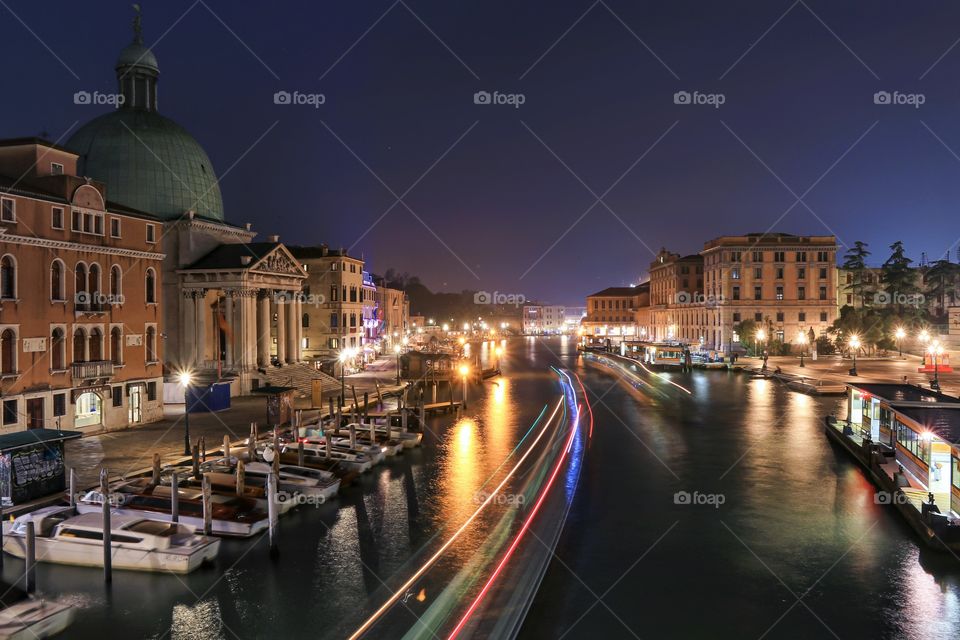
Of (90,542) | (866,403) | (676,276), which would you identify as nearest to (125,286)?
(90,542)

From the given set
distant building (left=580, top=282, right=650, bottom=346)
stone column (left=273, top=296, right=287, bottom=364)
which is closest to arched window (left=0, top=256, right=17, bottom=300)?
stone column (left=273, top=296, right=287, bottom=364)

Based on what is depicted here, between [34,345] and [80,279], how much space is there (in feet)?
15.8

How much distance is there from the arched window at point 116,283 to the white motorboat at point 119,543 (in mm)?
19501

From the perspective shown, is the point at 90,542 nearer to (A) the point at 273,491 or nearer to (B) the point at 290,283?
(A) the point at 273,491

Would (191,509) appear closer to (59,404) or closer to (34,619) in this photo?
(34,619)

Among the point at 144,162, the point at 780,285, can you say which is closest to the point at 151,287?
the point at 144,162

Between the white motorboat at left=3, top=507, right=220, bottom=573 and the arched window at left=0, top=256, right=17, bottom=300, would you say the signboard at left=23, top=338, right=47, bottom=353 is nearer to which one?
the arched window at left=0, top=256, right=17, bottom=300

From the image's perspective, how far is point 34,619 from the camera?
15.6 metres

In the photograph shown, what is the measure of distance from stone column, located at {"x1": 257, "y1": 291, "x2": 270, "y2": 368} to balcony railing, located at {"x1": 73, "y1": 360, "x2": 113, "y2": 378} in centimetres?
2285

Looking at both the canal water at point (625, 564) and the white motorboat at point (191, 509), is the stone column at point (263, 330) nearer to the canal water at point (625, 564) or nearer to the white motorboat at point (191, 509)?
the canal water at point (625, 564)

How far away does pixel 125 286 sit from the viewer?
129 ft

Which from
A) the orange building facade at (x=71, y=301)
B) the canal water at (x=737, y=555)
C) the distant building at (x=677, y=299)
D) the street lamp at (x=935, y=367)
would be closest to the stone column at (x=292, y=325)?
the orange building facade at (x=71, y=301)

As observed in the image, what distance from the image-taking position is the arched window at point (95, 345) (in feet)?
120

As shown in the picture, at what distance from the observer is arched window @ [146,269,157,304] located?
137 feet
